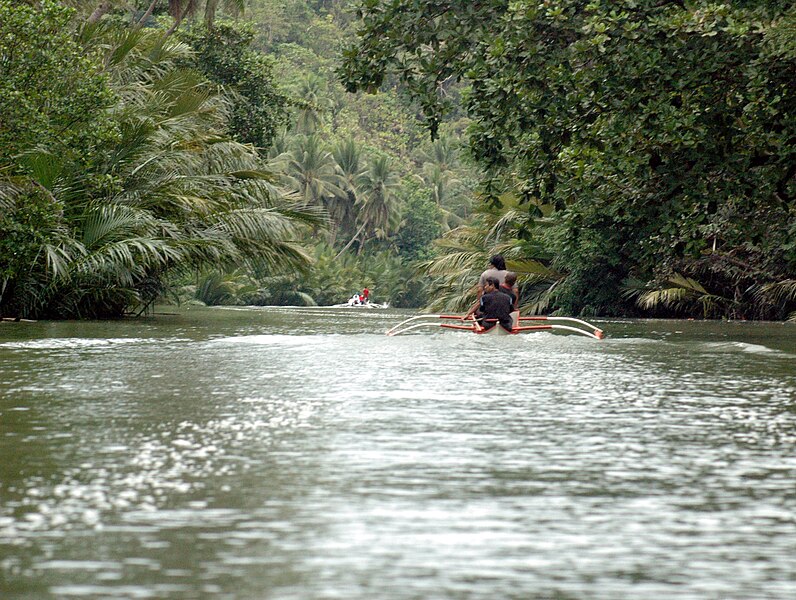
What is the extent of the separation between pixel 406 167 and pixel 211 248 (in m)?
63.8

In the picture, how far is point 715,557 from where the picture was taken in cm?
431

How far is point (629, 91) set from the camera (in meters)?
17.0

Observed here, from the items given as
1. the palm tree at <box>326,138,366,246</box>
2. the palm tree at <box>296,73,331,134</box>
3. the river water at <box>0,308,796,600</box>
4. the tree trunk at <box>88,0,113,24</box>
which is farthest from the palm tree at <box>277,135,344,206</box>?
the river water at <box>0,308,796,600</box>

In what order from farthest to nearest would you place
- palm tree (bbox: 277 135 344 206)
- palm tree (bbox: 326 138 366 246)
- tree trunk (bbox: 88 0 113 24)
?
1. palm tree (bbox: 326 138 366 246)
2. palm tree (bbox: 277 135 344 206)
3. tree trunk (bbox: 88 0 113 24)

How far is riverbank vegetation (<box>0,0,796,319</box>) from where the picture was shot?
55.5 feet

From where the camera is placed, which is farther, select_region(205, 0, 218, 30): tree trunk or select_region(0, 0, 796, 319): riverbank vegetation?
select_region(205, 0, 218, 30): tree trunk

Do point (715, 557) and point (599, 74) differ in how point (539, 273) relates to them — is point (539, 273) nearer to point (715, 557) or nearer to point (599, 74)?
point (599, 74)

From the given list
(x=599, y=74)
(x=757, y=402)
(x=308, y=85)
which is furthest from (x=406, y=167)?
(x=757, y=402)

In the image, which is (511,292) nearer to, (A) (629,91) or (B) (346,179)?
(A) (629,91)

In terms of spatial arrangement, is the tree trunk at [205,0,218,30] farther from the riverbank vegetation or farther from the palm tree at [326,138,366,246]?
the palm tree at [326,138,366,246]

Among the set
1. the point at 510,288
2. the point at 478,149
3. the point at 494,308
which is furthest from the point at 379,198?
the point at 494,308

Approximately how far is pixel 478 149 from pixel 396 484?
42.4 feet

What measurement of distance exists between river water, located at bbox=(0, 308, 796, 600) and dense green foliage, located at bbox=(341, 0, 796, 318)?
579 centimetres

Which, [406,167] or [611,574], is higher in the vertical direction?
[406,167]
